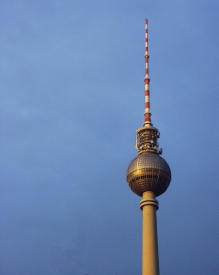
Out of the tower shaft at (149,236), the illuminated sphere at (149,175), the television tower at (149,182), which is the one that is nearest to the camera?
the tower shaft at (149,236)

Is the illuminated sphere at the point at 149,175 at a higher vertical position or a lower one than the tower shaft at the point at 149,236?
higher

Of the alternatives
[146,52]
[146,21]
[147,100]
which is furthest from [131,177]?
[146,21]

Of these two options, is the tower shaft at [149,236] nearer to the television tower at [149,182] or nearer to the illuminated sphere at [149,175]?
the television tower at [149,182]

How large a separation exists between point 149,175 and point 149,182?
3.75 feet

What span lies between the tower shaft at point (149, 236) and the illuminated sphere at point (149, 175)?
4.03ft

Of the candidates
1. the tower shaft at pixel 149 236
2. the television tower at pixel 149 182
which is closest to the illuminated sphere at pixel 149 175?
the television tower at pixel 149 182

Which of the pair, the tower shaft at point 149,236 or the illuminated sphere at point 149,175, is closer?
the tower shaft at point 149,236

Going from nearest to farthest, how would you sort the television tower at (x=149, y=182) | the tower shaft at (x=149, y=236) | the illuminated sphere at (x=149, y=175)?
the tower shaft at (x=149, y=236)
the television tower at (x=149, y=182)
the illuminated sphere at (x=149, y=175)

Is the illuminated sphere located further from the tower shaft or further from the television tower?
the tower shaft

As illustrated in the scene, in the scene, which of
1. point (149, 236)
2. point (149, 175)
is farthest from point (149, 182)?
point (149, 236)

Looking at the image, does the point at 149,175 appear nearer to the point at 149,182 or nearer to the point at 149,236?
the point at 149,182

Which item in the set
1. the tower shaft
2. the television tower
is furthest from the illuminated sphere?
the tower shaft

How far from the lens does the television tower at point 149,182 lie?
197ft

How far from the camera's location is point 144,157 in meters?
67.9
